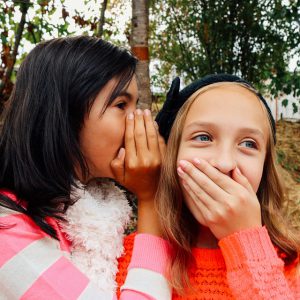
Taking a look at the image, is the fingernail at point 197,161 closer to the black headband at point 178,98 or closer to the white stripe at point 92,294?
the black headband at point 178,98

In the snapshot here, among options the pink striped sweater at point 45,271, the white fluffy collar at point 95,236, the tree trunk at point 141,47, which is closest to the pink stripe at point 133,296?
the pink striped sweater at point 45,271

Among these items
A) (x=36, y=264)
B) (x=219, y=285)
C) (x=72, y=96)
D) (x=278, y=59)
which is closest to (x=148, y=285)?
(x=219, y=285)

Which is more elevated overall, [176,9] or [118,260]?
[176,9]

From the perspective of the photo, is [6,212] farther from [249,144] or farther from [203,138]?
[249,144]

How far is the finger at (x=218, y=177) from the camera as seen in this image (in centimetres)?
149

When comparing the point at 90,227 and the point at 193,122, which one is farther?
the point at 90,227

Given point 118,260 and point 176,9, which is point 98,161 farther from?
point 176,9

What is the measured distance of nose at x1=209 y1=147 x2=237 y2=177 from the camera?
59.5 inches

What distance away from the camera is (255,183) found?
1.61 m

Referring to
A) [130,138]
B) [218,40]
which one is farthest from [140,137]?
[218,40]

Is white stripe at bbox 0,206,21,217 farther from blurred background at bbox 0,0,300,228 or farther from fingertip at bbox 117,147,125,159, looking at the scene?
blurred background at bbox 0,0,300,228

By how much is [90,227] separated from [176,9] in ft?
22.8

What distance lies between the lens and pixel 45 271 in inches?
57.4

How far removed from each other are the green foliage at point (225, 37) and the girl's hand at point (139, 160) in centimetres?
519
